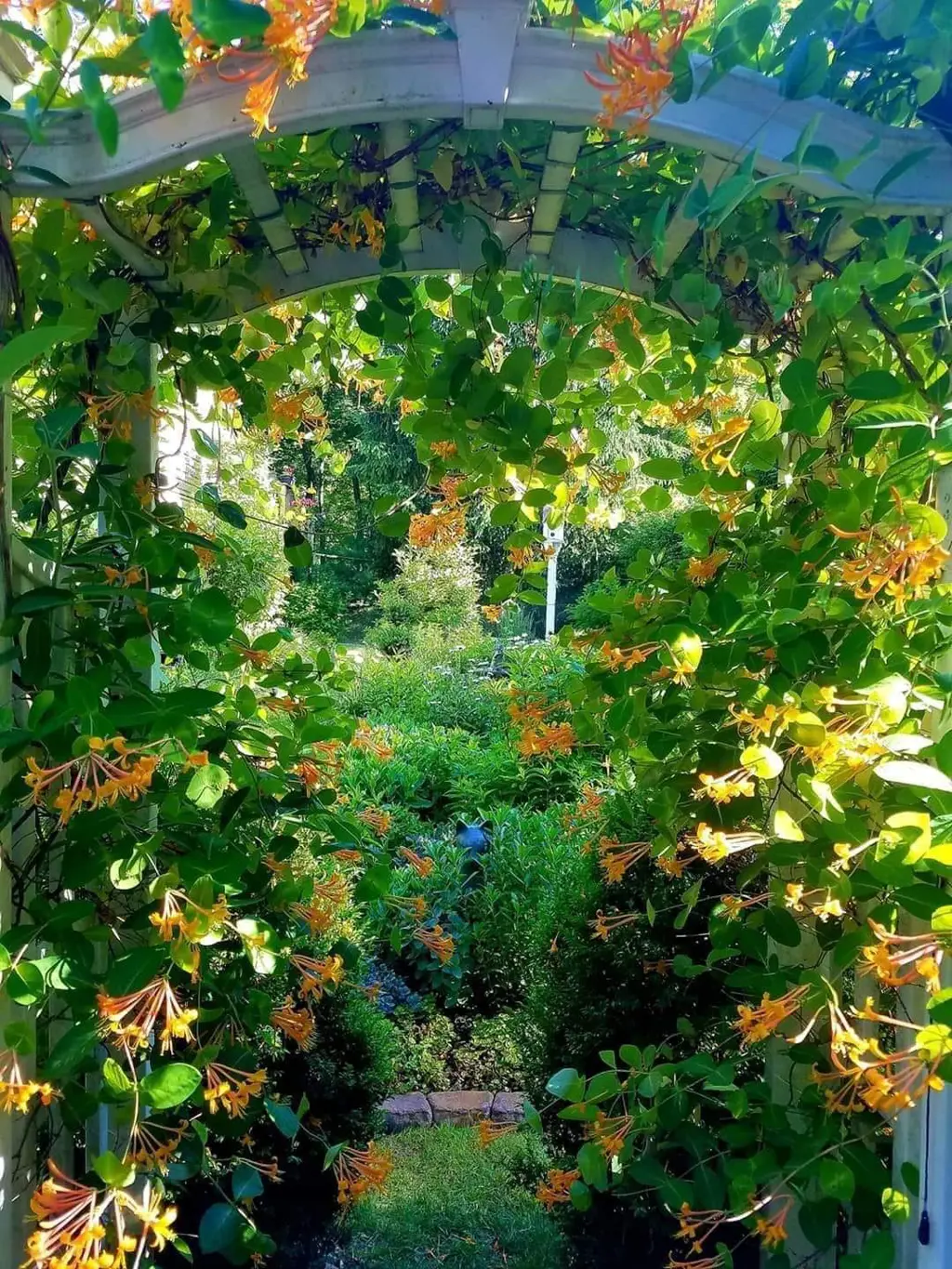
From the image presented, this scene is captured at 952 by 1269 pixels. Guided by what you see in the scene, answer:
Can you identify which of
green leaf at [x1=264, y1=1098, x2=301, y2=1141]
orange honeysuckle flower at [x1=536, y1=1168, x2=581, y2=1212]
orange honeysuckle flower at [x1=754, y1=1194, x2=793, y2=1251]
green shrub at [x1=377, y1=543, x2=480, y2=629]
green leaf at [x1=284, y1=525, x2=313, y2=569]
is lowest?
green shrub at [x1=377, y1=543, x2=480, y2=629]

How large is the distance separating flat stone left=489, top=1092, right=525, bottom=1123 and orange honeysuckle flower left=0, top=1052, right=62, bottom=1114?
1.87 metres

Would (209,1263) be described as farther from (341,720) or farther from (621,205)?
(621,205)

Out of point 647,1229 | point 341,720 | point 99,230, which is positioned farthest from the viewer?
point 647,1229

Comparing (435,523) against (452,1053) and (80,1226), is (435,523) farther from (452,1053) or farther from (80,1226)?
(452,1053)

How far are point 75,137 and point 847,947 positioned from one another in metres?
1.06

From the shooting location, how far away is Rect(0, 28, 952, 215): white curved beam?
2.80 ft

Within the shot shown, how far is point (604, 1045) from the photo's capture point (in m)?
1.96

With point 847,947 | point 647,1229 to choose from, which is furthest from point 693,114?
point 647,1229

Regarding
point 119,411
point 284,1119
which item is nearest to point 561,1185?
point 284,1119

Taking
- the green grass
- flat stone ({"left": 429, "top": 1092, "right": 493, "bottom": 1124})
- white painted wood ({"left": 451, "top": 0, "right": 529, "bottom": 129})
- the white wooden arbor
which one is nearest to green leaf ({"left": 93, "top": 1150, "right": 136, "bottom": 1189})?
the white wooden arbor

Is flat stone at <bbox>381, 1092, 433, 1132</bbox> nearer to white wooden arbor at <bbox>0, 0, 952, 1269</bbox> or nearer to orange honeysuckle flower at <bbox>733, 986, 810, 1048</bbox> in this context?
white wooden arbor at <bbox>0, 0, 952, 1269</bbox>

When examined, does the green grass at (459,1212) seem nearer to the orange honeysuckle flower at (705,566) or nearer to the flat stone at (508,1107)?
the flat stone at (508,1107)

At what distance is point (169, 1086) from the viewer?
2.90 feet

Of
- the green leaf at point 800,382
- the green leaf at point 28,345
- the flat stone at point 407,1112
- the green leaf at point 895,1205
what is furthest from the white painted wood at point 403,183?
the flat stone at point 407,1112
